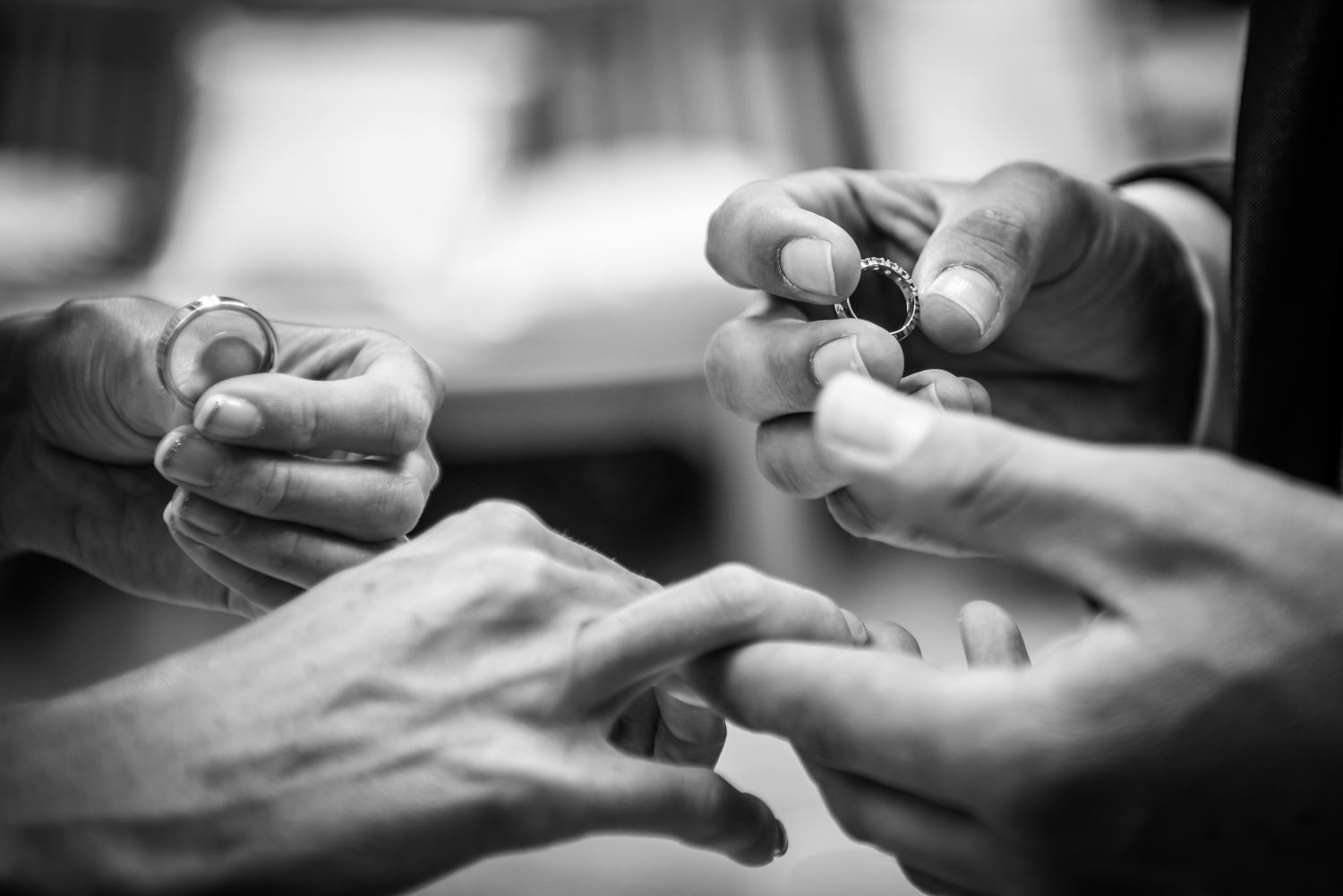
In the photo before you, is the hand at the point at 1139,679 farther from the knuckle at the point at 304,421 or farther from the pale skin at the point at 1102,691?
the knuckle at the point at 304,421

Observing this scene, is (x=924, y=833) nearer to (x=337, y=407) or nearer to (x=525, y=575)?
(x=525, y=575)

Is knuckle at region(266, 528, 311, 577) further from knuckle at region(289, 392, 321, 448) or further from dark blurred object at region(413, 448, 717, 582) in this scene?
dark blurred object at region(413, 448, 717, 582)

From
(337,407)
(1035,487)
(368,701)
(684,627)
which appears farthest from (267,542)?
(1035,487)

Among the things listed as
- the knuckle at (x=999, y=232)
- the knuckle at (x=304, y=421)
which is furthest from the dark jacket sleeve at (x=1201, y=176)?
the knuckle at (x=304, y=421)

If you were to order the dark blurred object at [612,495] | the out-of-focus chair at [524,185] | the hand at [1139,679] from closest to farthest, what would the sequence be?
the hand at [1139,679] → the out-of-focus chair at [524,185] → the dark blurred object at [612,495]

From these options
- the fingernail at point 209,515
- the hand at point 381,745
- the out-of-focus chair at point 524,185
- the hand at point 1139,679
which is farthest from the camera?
the out-of-focus chair at point 524,185

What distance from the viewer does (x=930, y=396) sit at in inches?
35.1

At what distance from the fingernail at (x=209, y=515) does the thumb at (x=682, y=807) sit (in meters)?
0.39

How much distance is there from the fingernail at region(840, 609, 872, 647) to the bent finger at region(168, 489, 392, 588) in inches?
15.8

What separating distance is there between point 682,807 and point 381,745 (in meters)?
0.20

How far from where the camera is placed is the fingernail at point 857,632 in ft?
2.41

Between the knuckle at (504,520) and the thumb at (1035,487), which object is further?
the knuckle at (504,520)

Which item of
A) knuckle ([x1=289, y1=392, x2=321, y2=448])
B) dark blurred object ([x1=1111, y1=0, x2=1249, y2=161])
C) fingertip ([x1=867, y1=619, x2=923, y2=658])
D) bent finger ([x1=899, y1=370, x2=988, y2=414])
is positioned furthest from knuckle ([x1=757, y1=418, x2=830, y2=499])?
dark blurred object ([x1=1111, y1=0, x2=1249, y2=161])

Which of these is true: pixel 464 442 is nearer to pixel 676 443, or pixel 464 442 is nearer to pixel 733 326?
pixel 676 443
